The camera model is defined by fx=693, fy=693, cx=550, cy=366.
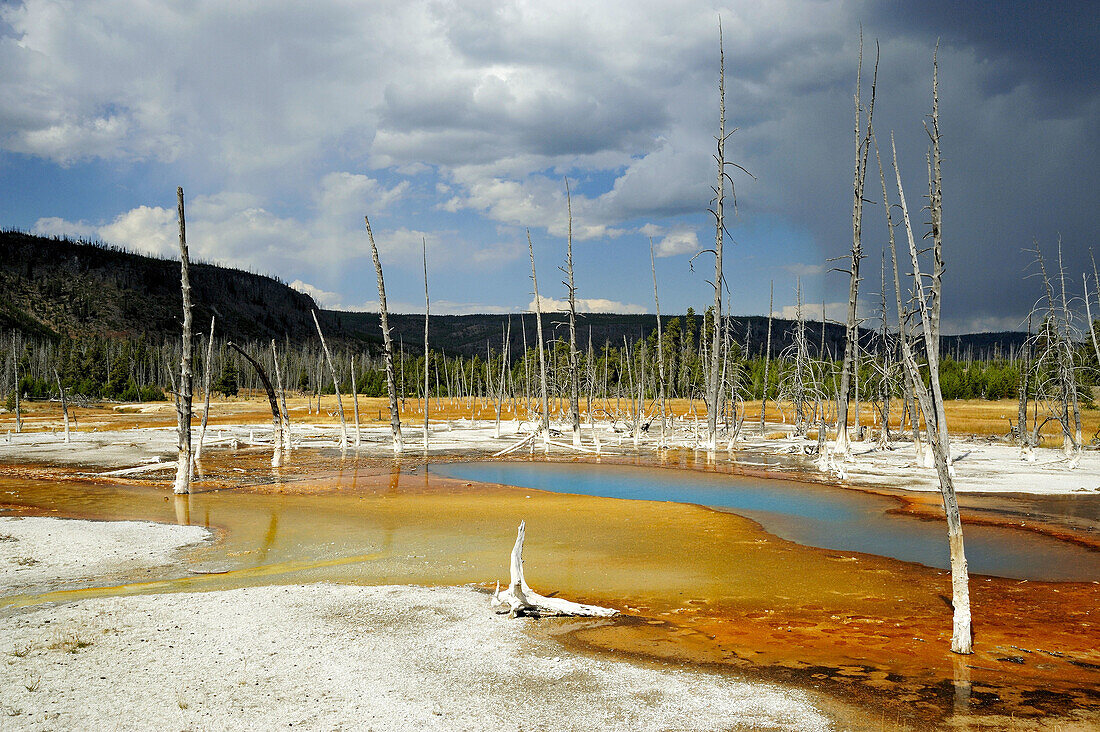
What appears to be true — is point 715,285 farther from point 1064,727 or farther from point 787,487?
point 1064,727

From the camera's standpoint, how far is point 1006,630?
968 cm

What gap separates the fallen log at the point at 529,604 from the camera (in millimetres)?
10156

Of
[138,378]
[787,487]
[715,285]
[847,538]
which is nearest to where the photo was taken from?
[847,538]

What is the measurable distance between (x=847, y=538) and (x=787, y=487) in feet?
28.8

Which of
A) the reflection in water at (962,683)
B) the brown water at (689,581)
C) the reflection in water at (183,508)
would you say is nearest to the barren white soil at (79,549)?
the brown water at (689,581)

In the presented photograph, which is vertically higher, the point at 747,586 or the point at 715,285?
the point at 715,285

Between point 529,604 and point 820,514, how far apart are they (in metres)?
12.6

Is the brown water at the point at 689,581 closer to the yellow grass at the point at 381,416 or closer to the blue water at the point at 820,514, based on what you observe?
the blue water at the point at 820,514

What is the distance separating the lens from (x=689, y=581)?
12602 mm

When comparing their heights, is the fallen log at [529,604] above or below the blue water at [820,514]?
above

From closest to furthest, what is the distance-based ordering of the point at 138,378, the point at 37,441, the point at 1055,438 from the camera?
the point at 37,441, the point at 1055,438, the point at 138,378

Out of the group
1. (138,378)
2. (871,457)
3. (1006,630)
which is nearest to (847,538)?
(1006,630)

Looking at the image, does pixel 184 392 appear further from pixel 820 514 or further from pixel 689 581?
pixel 820 514

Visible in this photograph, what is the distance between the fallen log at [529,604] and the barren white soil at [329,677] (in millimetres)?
239
